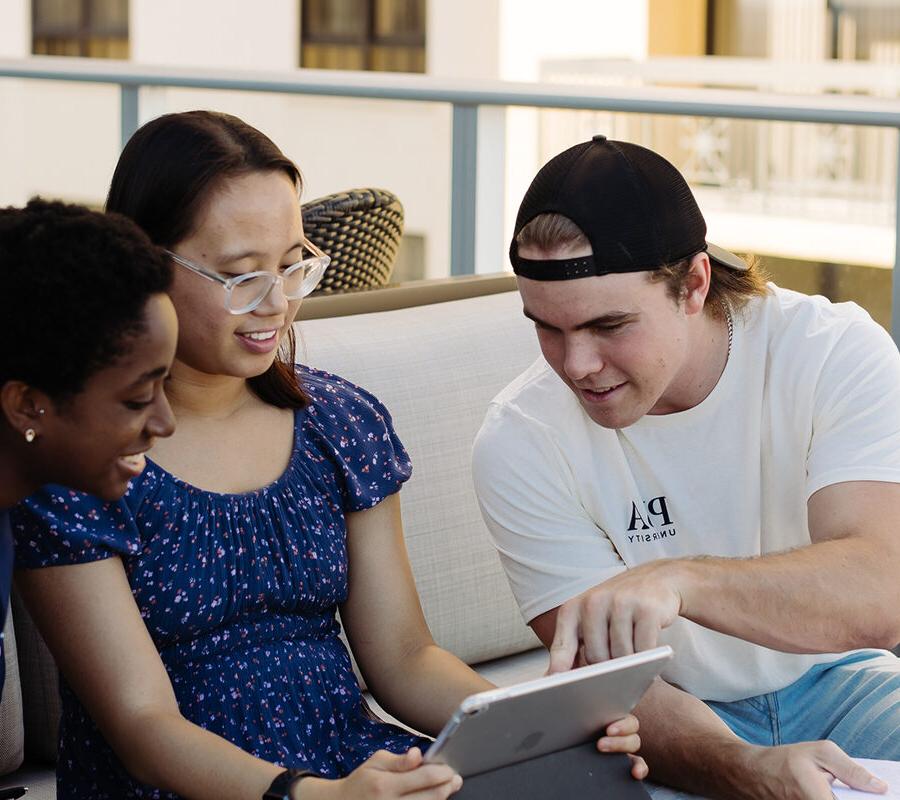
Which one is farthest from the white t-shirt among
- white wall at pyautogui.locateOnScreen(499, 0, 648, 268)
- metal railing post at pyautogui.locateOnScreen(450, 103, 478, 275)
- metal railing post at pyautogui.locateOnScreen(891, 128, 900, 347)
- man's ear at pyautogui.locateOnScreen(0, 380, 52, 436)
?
white wall at pyautogui.locateOnScreen(499, 0, 648, 268)

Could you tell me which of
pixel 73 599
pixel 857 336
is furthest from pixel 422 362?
pixel 73 599

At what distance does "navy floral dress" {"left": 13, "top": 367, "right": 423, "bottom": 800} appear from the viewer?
5.67ft

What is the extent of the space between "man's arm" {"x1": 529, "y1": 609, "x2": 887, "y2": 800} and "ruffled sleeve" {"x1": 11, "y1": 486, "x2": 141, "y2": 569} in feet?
1.85

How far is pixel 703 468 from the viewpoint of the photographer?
6.50ft

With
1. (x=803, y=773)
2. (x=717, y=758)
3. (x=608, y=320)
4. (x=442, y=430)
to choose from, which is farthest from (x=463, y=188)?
(x=803, y=773)

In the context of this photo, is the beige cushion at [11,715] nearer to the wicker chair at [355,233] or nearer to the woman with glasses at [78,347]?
the woman with glasses at [78,347]

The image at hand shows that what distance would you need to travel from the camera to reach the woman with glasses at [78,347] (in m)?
1.38

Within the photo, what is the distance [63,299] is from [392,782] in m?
0.56

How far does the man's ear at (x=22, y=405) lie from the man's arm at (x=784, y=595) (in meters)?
0.58

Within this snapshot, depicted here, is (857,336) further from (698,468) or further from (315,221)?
(315,221)

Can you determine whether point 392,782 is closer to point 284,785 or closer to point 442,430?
point 284,785

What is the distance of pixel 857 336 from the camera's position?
199 cm

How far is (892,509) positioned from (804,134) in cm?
320

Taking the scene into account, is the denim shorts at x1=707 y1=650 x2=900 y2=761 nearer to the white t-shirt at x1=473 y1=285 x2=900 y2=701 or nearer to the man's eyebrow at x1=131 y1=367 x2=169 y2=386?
the white t-shirt at x1=473 y1=285 x2=900 y2=701
